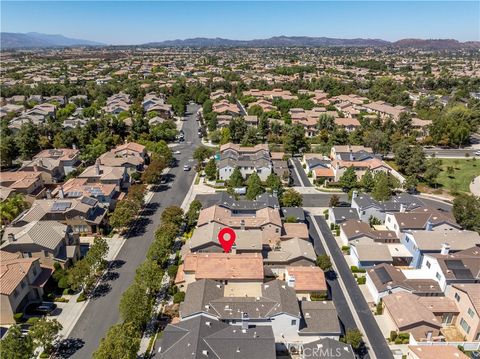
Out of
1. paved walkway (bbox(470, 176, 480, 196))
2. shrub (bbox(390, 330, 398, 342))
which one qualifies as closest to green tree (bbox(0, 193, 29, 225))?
shrub (bbox(390, 330, 398, 342))

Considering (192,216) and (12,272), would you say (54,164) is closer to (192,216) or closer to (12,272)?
(192,216)

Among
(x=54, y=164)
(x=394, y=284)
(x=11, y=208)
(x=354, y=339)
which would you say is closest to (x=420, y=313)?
(x=394, y=284)

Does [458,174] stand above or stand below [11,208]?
below

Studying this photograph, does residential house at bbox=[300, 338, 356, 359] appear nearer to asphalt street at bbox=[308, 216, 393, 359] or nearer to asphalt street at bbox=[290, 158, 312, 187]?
asphalt street at bbox=[308, 216, 393, 359]

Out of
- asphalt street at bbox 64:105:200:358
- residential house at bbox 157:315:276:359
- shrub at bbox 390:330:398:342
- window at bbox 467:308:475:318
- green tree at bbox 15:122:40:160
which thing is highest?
green tree at bbox 15:122:40:160

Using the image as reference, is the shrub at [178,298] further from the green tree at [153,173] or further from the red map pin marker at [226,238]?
the green tree at [153,173]

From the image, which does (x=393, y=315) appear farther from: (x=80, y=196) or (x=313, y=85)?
(x=313, y=85)
